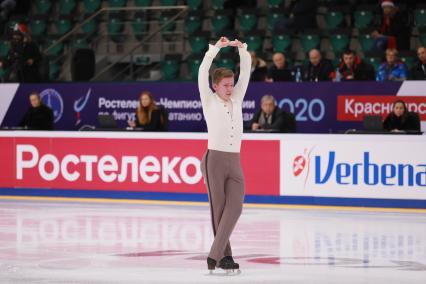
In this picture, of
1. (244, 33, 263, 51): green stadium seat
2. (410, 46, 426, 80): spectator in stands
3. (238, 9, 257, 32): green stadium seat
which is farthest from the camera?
(238, 9, 257, 32): green stadium seat

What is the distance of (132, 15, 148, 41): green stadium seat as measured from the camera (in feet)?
76.5

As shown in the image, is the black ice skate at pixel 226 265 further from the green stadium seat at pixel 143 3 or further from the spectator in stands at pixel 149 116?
the green stadium seat at pixel 143 3

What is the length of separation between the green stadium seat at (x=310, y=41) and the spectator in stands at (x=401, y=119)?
180 inches

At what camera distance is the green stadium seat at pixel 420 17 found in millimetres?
20188

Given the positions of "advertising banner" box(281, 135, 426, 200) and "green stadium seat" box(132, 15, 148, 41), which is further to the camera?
"green stadium seat" box(132, 15, 148, 41)

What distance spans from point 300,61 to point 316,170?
5.64 metres

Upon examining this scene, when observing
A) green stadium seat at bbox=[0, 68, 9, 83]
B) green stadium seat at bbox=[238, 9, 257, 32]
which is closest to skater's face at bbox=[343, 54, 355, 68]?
green stadium seat at bbox=[238, 9, 257, 32]

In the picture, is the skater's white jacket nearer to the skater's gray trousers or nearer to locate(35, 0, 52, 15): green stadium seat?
the skater's gray trousers

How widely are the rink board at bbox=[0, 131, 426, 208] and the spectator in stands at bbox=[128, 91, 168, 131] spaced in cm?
100

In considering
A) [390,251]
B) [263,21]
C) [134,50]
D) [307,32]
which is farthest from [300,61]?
[390,251]

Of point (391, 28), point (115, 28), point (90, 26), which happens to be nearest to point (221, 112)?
point (391, 28)

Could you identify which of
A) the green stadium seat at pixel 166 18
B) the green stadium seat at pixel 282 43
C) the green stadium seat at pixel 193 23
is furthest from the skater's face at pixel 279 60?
the green stadium seat at pixel 166 18

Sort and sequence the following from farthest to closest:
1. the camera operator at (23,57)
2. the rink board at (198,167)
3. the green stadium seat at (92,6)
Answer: the green stadium seat at (92,6) → the camera operator at (23,57) → the rink board at (198,167)

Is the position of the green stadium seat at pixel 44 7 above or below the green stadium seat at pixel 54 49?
above
